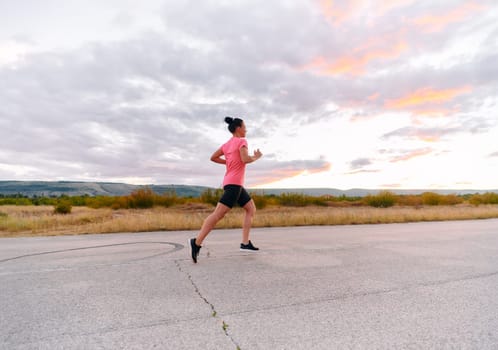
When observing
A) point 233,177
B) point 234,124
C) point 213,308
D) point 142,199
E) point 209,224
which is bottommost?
point 213,308

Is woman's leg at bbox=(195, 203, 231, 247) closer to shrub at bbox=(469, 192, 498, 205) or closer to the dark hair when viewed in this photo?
the dark hair

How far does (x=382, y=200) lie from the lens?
29172 millimetres

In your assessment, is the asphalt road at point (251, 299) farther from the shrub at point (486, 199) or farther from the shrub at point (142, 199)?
the shrub at point (486, 199)

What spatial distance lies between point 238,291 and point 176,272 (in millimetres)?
1179

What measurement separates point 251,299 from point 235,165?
257 centimetres

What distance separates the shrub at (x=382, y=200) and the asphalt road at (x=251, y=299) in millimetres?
23762

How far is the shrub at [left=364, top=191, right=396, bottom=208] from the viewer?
1133 inches

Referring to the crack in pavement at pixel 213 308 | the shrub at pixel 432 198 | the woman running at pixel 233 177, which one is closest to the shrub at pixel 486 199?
the shrub at pixel 432 198

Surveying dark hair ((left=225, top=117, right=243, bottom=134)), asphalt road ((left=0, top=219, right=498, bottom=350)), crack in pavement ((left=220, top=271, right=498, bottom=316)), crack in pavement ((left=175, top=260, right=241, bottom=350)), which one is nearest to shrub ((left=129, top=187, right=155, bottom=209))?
asphalt road ((left=0, top=219, right=498, bottom=350))

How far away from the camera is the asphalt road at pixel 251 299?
2381 millimetres

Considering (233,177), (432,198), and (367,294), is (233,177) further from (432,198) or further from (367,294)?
(432,198)

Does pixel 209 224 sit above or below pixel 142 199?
below

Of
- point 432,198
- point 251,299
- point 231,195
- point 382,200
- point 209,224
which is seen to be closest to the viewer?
point 251,299

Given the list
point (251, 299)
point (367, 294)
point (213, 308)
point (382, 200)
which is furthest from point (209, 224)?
point (382, 200)
